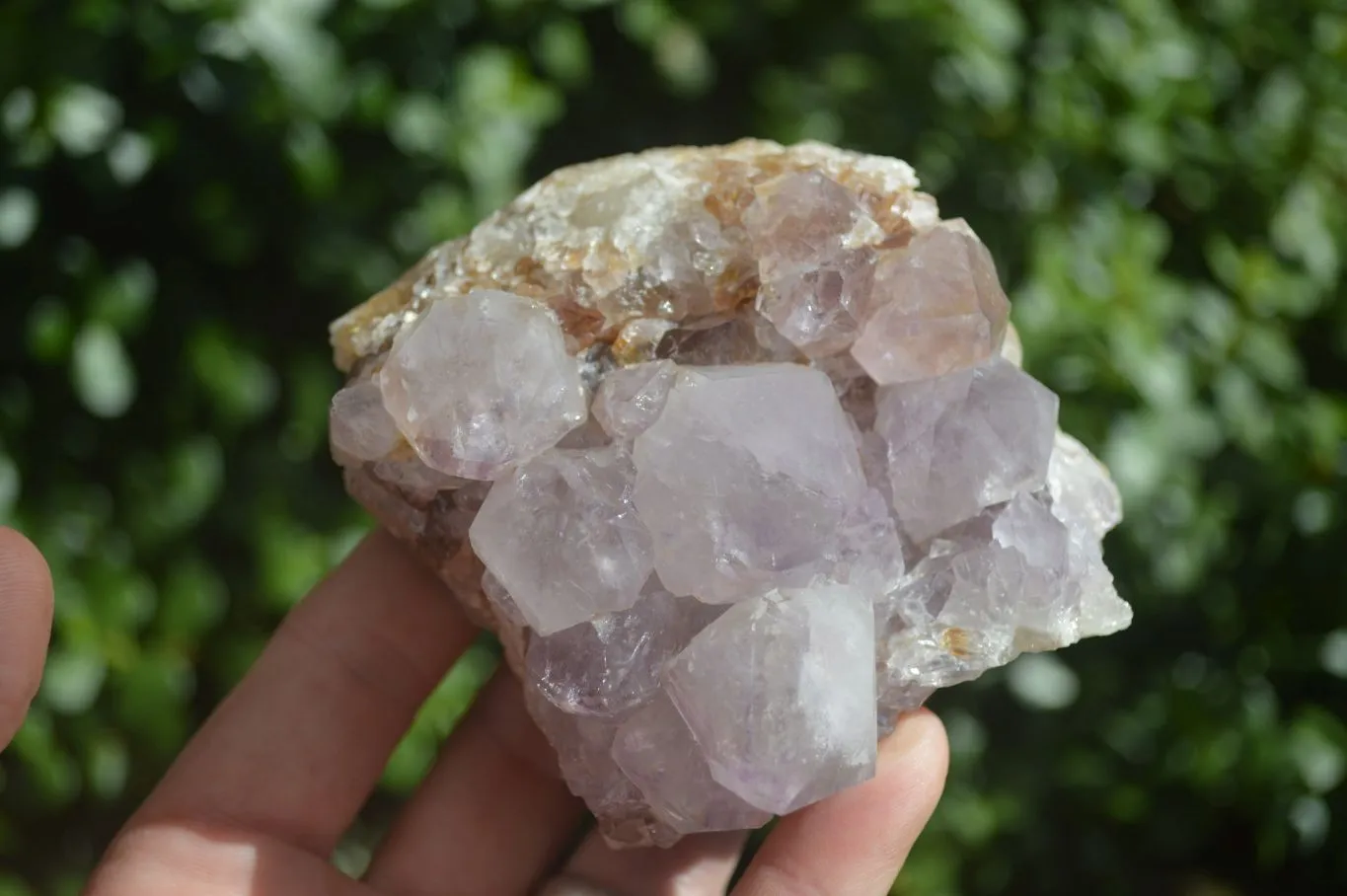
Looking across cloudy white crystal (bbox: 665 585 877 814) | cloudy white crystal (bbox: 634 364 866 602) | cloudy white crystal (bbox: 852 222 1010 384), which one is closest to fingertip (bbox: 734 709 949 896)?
cloudy white crystal (bbox: 665 585 877 814)

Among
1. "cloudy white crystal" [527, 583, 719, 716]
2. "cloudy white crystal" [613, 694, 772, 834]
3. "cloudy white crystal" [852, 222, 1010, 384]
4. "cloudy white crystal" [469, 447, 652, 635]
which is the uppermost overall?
"cloudy white crystal" [852, 222, 1010, 384]

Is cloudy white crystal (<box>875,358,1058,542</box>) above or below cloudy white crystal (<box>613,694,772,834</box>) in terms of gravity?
above

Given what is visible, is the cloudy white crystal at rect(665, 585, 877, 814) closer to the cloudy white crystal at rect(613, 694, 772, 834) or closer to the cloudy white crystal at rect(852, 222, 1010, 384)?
the cloudy white crystal at rect(613, 694, 772, 834)

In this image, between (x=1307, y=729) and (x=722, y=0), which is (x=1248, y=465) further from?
(x=722, y=0)

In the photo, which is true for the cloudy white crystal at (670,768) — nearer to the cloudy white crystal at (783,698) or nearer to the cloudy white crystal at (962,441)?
the cloudy white crystal at (783,698)

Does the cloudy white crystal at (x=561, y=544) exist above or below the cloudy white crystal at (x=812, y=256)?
below

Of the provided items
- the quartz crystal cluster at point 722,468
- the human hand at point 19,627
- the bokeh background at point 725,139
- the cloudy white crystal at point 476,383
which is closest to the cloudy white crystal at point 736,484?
the quartz crystal cluster at point 722,468
